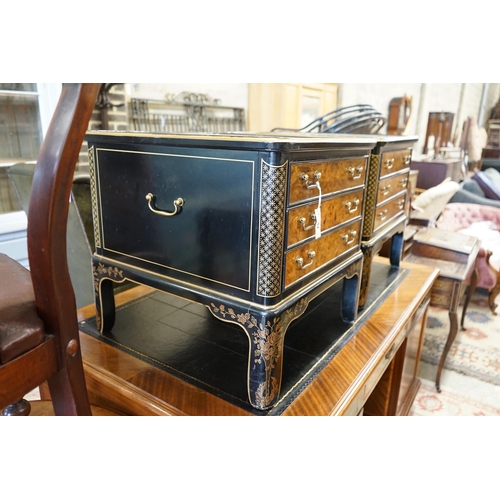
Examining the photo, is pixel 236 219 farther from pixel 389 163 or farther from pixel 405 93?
pixel 405 93

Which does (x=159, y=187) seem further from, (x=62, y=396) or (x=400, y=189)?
(x=400, y=189)

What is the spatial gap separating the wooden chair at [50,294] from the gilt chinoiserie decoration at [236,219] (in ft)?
1.00

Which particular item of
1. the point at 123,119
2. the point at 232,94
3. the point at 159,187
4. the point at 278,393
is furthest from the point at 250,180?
the point at 232,94

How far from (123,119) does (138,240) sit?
2.38 metres

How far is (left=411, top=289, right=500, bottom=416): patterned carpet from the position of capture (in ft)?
7.13

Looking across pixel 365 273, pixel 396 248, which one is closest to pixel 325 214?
pixel 365 273

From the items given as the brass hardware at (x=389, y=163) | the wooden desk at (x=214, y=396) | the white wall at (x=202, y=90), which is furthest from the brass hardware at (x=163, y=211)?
the white wall at (x=202, y=90)

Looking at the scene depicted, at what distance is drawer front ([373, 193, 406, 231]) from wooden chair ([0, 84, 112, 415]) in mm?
1047

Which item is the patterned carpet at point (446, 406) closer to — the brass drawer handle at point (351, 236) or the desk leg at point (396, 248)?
the desk leg at point (396, 248)

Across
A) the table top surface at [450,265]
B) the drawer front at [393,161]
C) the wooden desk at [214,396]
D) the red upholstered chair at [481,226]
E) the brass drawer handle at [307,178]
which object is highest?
the brass drawer handle at [307,178]

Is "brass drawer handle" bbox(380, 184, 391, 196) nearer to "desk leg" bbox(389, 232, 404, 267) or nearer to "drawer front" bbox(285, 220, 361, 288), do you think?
"drawer front" bbox(285, 220, 361, 288)

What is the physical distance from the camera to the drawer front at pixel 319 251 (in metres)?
0.94

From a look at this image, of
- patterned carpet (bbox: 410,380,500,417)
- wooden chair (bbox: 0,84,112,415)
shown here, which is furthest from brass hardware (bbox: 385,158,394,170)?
patterned carpet (bbox: 410,380,500,417)

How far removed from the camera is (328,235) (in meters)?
1.08
